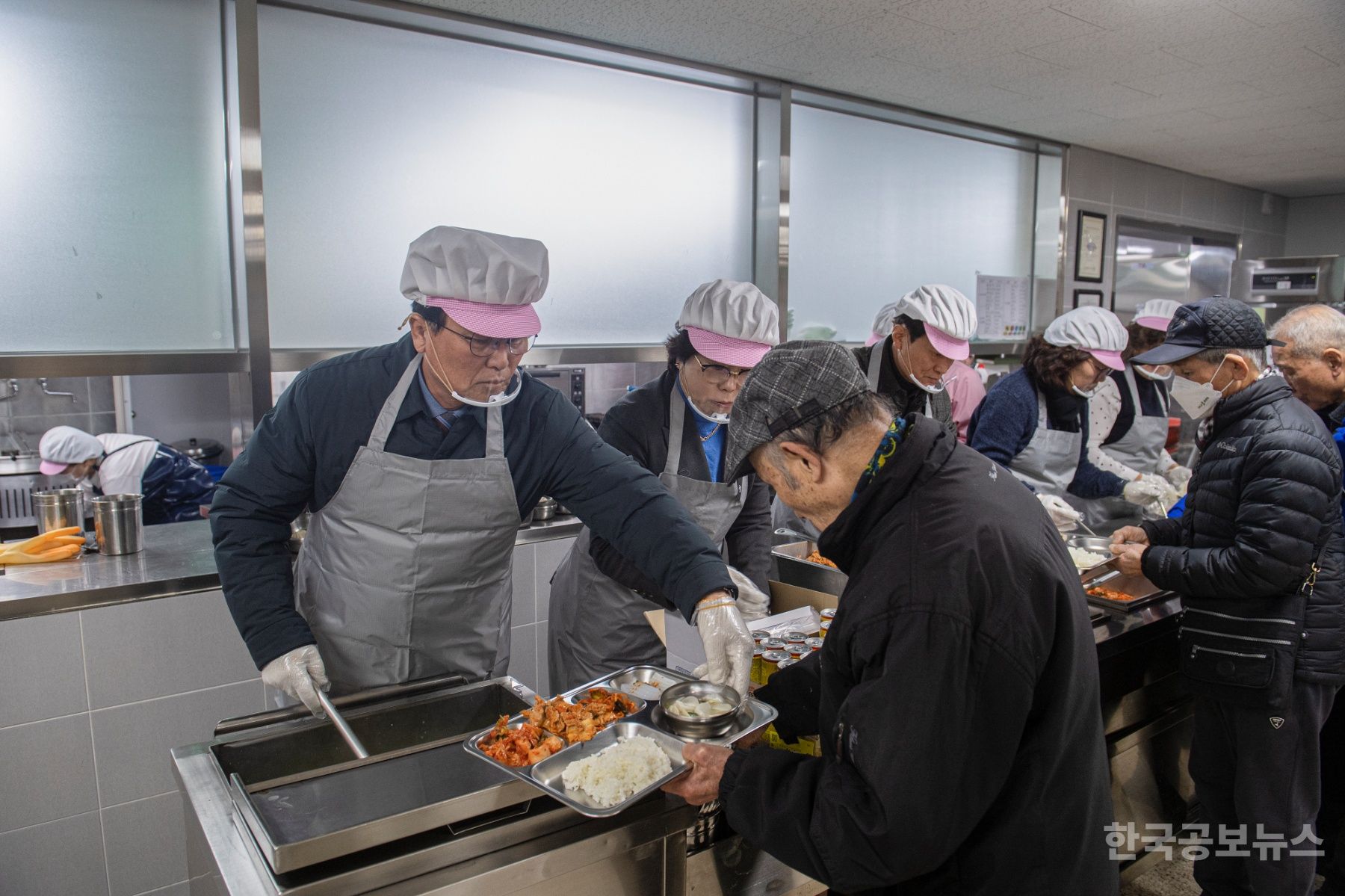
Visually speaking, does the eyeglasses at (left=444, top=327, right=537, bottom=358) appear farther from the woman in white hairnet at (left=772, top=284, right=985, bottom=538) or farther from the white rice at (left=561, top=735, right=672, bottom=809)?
the woman in white hairnet at (left=772, top=284, right=985, bottom=538)

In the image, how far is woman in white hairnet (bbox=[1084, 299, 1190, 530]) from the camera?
3736 mm

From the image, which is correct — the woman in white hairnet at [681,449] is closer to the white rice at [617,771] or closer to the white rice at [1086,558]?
the white rice at [617,771]

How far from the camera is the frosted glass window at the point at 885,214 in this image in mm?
4262

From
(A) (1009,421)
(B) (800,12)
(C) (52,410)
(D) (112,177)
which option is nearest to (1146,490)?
(A) (1009,421)

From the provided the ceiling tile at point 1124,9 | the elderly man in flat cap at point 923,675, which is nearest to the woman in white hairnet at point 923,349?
the ceiling tile at point 1124,9

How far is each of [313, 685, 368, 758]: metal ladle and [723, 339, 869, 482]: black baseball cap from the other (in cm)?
79

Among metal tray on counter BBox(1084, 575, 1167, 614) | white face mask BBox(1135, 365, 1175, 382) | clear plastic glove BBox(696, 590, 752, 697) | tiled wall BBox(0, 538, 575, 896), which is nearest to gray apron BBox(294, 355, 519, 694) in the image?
clear plastic glove BBox(696, 590, 752, 697)

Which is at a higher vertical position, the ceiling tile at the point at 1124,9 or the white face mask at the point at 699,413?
the ceiling tile at the point at 1124,9

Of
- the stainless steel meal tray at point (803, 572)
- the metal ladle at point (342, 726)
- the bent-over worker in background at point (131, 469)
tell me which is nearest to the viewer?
the metal ladle at point (342, 726)

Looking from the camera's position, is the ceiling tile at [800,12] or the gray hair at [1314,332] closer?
the gray hair at [1314,332]

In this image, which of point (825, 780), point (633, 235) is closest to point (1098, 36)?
point (633, 235)

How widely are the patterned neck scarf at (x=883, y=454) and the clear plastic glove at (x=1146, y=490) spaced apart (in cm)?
290

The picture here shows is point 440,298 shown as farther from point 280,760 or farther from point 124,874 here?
point 124,874

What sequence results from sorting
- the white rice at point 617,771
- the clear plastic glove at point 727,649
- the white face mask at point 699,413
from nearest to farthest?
the white rice at point 617,771
the clear plastic glove at point 727,649
the white face mask at point 699,413
